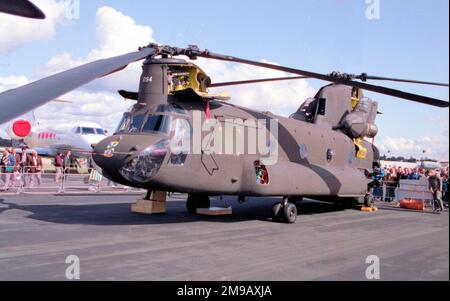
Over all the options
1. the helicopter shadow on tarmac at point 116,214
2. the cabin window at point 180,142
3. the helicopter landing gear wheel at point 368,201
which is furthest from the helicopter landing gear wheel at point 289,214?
the helicopter landing gear wheel at point 368,201

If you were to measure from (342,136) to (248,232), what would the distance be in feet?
25.5

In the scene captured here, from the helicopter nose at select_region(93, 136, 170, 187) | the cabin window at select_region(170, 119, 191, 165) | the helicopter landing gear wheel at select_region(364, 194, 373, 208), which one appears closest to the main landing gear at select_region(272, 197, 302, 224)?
the cabin window at select_region(170, 119, 191, 165)

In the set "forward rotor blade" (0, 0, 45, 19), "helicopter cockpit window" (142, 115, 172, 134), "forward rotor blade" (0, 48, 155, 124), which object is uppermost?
"helicopter cockpit window" (142, 115, 172, 134)

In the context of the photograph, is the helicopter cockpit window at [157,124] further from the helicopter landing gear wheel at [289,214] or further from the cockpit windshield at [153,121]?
the helicopter landing gear wheel at [289,214]

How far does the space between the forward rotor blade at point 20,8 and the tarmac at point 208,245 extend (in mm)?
5186

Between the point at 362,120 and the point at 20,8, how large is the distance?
57.3 ft

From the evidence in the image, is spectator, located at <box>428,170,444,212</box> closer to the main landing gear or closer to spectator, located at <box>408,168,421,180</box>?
spectator, located at <box>408,168,421,180</box>

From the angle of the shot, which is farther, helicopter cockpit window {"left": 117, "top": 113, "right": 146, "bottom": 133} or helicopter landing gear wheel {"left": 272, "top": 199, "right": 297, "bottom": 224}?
helicopter landing gear wheel {"left": 272, "top": 199, "right": 297, "bottom": 224}

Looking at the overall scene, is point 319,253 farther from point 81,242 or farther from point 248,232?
point 81,242

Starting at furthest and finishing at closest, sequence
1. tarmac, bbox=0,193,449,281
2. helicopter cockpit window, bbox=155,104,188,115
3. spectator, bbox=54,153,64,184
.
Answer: spectator, bbox=54,153,64,184 → helicopter cockpit window, bbox=155,104,188,115 → tarmac, bbox=0,193,449,281

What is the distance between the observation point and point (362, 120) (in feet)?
59.8

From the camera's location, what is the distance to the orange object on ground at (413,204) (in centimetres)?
1983

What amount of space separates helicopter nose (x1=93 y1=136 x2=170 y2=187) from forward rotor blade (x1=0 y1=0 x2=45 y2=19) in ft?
27.5

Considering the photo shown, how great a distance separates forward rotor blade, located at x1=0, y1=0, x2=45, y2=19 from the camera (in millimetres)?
2059
